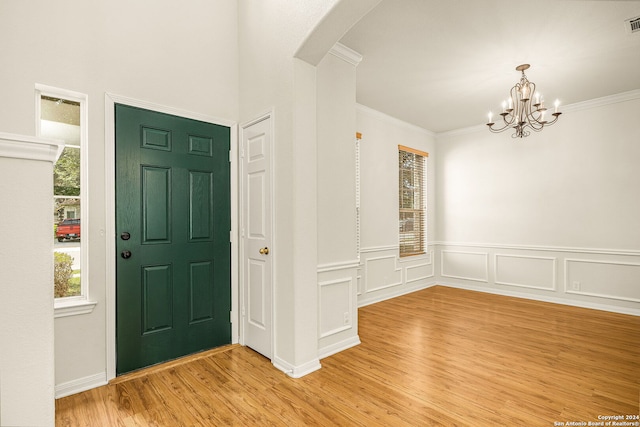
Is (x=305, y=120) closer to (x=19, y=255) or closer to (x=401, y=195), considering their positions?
(x=19, y=255)

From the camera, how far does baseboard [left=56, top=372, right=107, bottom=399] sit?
2266 mm

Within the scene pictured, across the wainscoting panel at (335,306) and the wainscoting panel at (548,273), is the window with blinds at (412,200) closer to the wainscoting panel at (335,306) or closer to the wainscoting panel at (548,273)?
the wainscoting panel at (548,273)

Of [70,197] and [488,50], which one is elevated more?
[488,50]

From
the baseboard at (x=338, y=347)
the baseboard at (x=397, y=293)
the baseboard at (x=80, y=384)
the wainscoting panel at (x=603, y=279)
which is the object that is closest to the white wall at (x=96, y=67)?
the baseboard at (x=80, y=384)

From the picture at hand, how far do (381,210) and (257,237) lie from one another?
8.58 ft

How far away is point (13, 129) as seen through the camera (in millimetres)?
2098

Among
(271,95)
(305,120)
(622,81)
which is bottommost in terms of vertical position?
(305,120)

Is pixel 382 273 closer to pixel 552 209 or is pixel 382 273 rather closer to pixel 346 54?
pixel 552 209

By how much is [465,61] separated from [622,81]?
2.31 metres

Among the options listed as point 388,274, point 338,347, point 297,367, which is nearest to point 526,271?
point 388,274

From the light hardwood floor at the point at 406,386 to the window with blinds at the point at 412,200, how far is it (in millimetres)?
2289

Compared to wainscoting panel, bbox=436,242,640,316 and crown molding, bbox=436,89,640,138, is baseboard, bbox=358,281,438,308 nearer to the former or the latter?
wainscoting panel, bbox=436,242,640,316

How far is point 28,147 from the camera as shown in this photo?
3.21ft

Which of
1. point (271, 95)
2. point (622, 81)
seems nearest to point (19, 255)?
point (271, 95)
